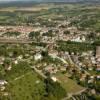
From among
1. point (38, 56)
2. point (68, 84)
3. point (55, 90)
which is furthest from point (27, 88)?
point (38, 56)

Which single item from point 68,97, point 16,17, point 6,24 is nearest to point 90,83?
point 68,97

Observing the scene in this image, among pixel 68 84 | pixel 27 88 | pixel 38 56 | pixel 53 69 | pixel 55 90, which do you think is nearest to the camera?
pixel 55 90

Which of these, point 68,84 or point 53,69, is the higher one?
point 53,69

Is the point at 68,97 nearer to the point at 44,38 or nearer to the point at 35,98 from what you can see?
the point at 35,98

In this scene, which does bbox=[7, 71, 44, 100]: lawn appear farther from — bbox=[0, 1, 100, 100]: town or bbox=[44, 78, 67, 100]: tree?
bbox=[44, 78, 67, 100]: tree

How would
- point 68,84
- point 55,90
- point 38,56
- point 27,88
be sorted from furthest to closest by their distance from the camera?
point 38,56 < point 68,84 < point 27,88 < point 55,90

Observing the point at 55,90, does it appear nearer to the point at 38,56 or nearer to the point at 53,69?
the point at 53,69

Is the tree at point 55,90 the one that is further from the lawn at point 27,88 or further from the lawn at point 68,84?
the lawn at point 68,84
